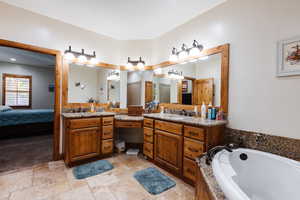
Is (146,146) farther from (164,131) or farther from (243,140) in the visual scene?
(243,140)

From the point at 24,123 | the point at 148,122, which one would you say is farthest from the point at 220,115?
the point at 24,123

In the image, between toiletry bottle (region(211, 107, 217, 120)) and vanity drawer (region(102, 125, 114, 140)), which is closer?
toiletry bottle (region(211, 107, 217, 120))

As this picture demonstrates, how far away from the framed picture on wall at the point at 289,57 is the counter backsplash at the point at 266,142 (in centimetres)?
73

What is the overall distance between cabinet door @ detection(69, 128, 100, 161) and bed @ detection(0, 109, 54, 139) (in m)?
2.79

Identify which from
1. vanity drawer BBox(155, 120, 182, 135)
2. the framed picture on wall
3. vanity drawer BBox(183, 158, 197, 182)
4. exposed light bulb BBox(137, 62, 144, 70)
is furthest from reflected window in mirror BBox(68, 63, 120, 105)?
the framed picture on wall

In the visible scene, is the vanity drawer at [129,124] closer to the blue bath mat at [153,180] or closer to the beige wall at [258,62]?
the blue bath mat at [153,180]

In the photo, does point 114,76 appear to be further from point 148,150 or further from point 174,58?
point 148,150

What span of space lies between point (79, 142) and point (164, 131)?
59.1 inches

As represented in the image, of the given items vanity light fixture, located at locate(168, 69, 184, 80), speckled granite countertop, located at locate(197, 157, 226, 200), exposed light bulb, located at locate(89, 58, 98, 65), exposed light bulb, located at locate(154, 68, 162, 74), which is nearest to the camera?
speckled granite countertop, located at locate(197, 157, 226, 200)

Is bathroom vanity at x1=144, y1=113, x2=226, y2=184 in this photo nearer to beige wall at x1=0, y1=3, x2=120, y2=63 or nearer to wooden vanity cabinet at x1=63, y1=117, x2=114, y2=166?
wooden vanity cabinet at x1=63, y1=117, x2=114, y2=166

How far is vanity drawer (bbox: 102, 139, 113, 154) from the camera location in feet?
8.37

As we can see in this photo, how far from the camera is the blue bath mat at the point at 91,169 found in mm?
2041

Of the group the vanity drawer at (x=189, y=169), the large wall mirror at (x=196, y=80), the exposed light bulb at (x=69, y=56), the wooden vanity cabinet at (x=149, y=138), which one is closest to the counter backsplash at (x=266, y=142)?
the large wall mirror at (x=196, y=80)

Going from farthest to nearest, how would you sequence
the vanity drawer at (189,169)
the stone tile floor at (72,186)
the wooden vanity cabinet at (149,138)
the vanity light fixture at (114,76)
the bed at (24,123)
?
the bed at (24,123) → the vanity light fixture at (114,76) → the wooden vanity cabinet at (149,138) → the vanity drawer at (189,169) → the stone tile floor at (72,186)
